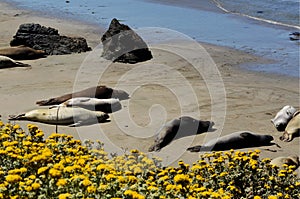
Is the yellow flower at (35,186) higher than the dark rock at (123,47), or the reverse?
the yellow flower at (35,186)

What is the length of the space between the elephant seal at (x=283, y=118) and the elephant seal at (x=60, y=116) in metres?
3.13

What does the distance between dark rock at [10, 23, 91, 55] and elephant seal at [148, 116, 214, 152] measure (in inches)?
262

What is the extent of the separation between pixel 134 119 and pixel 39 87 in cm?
277

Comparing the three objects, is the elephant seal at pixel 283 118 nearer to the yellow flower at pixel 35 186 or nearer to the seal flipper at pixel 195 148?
the seal flipper at pixel 195 148

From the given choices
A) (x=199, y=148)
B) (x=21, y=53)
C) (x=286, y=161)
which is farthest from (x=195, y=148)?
(x=21, y=53)

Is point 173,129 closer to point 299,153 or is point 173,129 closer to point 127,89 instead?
Answer: point 299,153

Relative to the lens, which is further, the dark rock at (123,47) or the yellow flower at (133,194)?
the dark rock at (123,47)

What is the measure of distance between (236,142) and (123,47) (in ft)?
21.9

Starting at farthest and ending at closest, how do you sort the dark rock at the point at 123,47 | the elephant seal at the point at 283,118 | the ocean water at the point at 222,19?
the ocean water at the point at 222,19
the dark rock at the point at 123,47
the elephant seal at the point at 283,118

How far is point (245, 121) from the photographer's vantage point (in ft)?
32.9

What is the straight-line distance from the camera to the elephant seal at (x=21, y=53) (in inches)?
556

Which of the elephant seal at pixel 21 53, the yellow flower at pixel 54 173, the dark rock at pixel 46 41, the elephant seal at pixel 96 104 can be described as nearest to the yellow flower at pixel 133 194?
the yellow flower at pixel 54 173

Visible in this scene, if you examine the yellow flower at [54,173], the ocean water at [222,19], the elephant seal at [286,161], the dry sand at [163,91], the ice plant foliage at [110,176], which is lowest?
the ocean water at [222,19]

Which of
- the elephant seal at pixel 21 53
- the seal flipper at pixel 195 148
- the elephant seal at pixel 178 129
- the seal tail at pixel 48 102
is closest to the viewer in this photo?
the seal flipper at pixel 195 148
